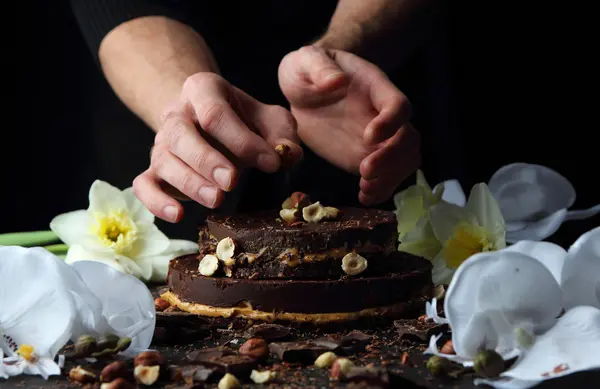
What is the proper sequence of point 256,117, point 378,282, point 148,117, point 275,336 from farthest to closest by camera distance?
point 148,117 → point 256,117 → point 378,282 → point 275,336

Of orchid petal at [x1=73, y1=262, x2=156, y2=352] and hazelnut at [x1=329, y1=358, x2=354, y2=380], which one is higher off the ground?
orchid petal at [x1=73, y1=262, x2=156, y2=352]

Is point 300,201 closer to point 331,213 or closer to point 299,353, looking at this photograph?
point 331,213

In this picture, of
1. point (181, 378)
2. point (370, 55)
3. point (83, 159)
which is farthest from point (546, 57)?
point (181, 378)

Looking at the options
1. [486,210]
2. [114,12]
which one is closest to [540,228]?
[486,210]

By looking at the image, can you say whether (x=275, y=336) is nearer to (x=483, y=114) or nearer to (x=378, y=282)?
(x=378, y=282)

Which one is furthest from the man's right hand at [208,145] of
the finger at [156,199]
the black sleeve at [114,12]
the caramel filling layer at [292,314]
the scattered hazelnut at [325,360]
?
the black sleeve at [114,12]

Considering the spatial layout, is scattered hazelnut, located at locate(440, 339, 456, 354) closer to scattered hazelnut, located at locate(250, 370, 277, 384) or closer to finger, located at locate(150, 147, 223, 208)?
scattered hazelnut, located at locate(250, 370, 277, 384)

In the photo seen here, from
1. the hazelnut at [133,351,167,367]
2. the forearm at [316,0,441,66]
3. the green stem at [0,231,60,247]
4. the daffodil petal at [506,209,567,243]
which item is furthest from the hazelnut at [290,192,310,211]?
the forearm at [316,0,441,66]
